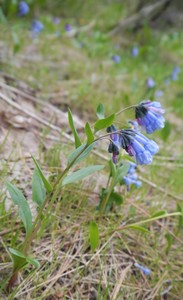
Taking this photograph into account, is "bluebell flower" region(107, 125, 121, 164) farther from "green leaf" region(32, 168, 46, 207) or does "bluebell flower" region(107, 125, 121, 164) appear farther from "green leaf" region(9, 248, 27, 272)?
"green leaf" region(9, 248, 27, 272)

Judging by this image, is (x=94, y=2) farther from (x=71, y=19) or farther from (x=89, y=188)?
(x=89, y=188)

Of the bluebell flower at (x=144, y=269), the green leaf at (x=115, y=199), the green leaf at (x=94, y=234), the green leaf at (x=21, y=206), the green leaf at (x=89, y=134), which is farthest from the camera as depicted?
the green leaf at (x=115, y=199)

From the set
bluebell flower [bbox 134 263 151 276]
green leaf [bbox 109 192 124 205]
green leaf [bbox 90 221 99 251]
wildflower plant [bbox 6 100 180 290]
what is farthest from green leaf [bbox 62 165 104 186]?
bluebell flower [bbox 134 263 151 276]

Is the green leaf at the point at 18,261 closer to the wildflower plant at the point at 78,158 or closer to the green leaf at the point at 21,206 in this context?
the wildflower plant at the point at 78,158

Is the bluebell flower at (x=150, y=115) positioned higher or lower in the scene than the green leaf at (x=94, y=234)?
higher

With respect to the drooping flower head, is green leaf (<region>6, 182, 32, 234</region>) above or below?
below

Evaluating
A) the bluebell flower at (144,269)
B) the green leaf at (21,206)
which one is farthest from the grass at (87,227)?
the green leaf at (21,206)

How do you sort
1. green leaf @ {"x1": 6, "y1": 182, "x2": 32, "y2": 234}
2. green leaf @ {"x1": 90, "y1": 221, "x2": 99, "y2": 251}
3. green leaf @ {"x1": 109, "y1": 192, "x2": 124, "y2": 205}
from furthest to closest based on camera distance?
green leaf @ {"x1": 109, "y1": 192, "x2": 124, "y2": 205} → green leaf @ {"x1": 90, "y1": 221, "x2": 99, "y2": 251} → green leaf @ {"x1": 6, "y1": 182, "x2": 32, "y2": 234}

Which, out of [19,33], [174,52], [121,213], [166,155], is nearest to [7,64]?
[19,33]

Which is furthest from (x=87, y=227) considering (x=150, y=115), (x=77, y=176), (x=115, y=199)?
(x=150, y=115)
